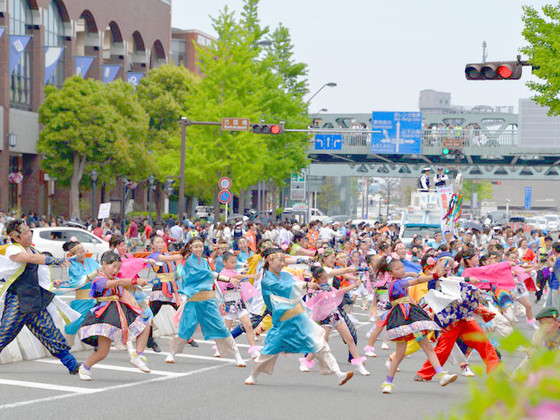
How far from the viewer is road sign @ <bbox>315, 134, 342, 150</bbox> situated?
191 ft

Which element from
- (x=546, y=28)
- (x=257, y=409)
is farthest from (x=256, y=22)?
(x=257, y=409)

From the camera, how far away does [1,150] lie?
1896 inches

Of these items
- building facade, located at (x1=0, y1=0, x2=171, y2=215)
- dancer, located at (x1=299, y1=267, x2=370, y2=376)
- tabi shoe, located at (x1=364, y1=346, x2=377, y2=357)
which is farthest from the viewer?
building facade, located at (x1=0, y1=0, x2=171, y2=215)

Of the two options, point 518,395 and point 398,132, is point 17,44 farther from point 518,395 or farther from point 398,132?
point 518,395

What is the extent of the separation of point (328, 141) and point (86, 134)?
17.3 metres

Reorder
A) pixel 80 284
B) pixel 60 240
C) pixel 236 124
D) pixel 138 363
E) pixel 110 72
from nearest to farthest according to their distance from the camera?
pixel 138 363, pixel 80 284, pixel 60 240, pixel 236 124, pixel 110 72

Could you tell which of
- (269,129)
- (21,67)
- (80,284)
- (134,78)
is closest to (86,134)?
(21,67)

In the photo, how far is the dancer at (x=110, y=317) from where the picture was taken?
1021 cm

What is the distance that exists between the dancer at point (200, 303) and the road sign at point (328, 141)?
153 feet

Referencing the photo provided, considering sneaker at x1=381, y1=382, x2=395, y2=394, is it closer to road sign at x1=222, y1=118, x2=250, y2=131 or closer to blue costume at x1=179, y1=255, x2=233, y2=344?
blue costume at x1=179, y1=255, x2=233, y2=344

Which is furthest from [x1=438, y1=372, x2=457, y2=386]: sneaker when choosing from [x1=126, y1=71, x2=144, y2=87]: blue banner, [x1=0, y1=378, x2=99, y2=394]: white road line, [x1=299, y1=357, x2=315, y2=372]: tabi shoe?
[x1=126, y1=71, x2=144, y2=87]: blue banner

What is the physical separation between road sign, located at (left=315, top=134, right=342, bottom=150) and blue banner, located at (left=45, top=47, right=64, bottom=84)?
55.2 feet

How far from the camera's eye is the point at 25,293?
10.3m

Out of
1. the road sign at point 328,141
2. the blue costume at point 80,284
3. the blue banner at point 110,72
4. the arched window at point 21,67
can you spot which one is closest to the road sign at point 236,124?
the blue costume at point 80,284
